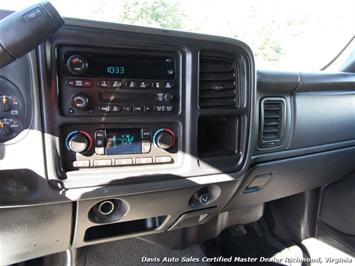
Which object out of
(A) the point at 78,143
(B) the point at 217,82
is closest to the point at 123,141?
(A) the point at 78,143

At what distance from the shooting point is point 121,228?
3.70 feet

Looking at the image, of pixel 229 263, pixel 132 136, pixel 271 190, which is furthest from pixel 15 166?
pixel 229 263

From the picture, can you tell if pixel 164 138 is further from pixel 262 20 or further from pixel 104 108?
pixel 262 20

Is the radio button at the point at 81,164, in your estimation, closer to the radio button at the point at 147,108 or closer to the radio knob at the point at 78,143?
the radio knob at the point at 78,143

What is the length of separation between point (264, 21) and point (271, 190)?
0.73 meters

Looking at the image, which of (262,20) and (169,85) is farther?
(262,20)

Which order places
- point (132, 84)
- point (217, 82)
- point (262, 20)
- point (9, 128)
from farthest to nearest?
point (262, 20), point (217, 82), point (132, 84), point (9, 128)

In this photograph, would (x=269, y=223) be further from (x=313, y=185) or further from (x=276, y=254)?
(x=313, y=185)

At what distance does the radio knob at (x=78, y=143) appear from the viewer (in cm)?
79

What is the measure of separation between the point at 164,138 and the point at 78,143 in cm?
23

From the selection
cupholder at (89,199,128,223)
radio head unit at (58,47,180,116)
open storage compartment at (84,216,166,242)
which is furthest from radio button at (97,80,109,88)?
open storage compartment at (84,216,166,242)

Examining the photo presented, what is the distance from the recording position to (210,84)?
3.11 feet

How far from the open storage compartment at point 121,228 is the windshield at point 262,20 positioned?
0.69 meters

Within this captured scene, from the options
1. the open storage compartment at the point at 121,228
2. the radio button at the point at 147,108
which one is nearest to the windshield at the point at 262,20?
the radio button at the point at 147,108
